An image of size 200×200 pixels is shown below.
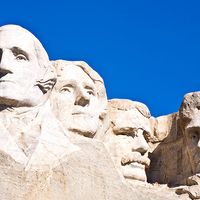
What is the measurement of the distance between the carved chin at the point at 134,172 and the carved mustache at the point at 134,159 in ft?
0.15

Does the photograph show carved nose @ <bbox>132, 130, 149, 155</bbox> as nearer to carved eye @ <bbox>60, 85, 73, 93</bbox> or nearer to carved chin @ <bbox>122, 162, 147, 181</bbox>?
carved chin @ <bbox>122, 162, 147, 181</bbox>

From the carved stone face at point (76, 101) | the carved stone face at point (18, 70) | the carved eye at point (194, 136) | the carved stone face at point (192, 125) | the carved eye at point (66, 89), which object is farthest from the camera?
the carved eye at point (194, 136)

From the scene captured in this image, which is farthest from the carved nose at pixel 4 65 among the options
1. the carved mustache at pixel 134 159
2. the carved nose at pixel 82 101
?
the carved mustache at pixel 134 159

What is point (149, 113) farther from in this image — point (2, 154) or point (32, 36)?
point (2, 154)

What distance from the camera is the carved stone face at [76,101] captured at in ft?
30.9

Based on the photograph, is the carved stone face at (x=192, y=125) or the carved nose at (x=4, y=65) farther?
the carved stone face at (x=192, y=125)

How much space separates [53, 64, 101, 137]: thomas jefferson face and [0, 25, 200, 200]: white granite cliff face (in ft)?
0.04

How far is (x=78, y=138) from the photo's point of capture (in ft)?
30.1

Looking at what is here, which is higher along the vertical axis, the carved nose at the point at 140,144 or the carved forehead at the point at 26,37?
A: the carved forehead at the point at 26,37

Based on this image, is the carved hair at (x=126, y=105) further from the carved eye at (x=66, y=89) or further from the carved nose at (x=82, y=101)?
the carved eye at (x=66, y=89)

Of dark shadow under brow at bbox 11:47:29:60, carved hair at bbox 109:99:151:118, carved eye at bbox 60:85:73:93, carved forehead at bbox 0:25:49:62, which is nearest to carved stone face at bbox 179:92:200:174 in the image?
carved hair at bbox 109:99:151:118

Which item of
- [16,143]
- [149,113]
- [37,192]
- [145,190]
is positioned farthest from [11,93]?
[149,113]

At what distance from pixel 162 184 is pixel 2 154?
2.75 metres

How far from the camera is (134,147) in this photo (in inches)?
400
